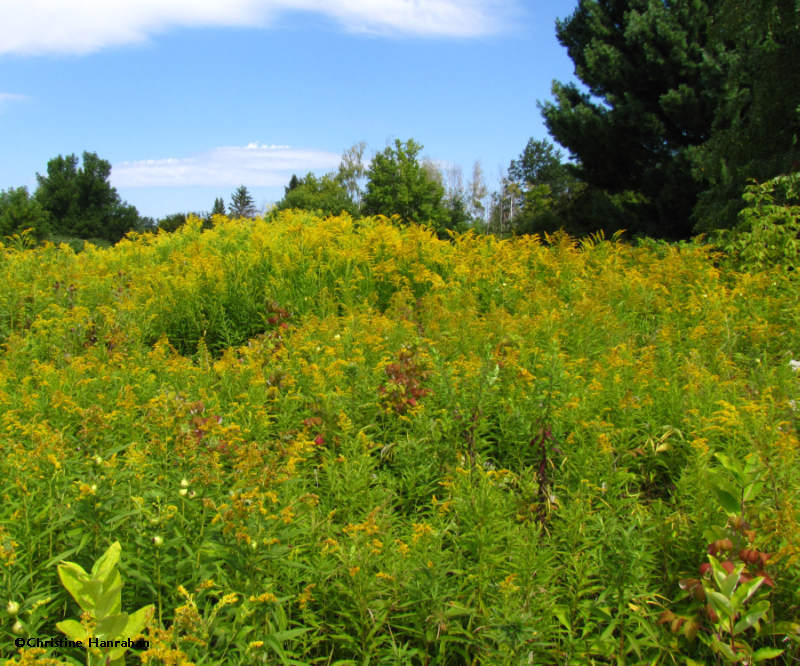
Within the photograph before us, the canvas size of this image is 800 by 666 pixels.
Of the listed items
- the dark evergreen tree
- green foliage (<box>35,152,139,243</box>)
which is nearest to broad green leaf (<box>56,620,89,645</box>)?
the dark evergreen tree

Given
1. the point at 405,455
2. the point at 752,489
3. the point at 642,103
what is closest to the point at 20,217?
the point at 642,103

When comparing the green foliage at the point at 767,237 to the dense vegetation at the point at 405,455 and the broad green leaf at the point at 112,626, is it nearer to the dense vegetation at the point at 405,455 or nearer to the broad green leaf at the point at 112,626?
the dense vegetation at the point at 405,455

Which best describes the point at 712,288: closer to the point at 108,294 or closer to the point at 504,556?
the point at 504,556

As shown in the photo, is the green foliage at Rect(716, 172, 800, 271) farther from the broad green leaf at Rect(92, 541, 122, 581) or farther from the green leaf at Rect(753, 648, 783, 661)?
the broad green leaf at Rect(92, 541, 122, 581)

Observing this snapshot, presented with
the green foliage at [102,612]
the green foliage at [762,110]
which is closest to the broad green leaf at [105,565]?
the green foliage at [102,612]

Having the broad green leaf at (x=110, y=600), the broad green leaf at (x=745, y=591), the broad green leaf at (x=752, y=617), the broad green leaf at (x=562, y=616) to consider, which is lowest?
the broad green leaf at (x=562, y=616)

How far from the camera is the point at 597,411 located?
3.56 metres

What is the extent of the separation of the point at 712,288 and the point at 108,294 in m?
5.75

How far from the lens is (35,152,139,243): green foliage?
5300 cm

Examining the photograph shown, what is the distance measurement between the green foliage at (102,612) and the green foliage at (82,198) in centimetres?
5571

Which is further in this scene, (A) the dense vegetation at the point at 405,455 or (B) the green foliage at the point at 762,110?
(B) the green foliage at the point at 762,110

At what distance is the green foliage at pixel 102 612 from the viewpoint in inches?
75.3

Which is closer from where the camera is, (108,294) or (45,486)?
(45,486)

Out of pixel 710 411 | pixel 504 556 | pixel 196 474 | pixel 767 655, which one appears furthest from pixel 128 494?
pixel 710 411
